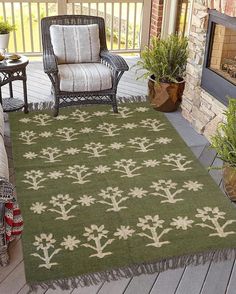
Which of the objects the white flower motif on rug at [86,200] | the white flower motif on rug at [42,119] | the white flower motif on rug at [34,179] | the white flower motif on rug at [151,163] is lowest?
the white flower motif on rug at [86,200]

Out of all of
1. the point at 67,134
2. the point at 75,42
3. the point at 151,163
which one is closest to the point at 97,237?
the point at 151,163

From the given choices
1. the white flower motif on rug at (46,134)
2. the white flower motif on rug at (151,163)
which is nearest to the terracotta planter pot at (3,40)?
the white flower motif on rug at (46,134)

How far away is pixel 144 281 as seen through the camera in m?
2.15

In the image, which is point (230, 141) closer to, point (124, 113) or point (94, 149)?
point (94, 149)

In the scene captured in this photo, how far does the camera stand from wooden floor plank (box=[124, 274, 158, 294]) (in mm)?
2092

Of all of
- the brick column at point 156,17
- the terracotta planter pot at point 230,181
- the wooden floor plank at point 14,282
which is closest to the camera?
the wooden floor plank at point 14,282

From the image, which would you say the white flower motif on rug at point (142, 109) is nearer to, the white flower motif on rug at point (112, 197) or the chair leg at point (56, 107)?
the chair leg at point (56, 107)

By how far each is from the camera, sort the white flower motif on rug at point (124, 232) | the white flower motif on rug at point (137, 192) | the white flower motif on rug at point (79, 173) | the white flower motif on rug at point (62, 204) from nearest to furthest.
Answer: the white flower motif on rug at point (124, 232), the white flower motif on rug at point (62, 204), the white flower motif on rug at point (137, 192), the white flower motif on rug at point (79, 173)

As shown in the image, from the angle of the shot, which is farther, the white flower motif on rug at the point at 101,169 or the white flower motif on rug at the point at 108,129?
the white flower motif on rug at the point at 108,129

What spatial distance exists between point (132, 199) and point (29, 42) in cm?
397

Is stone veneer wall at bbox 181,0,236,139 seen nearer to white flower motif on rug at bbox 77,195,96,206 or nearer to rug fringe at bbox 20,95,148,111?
rug fringe at bbox 20,95,148,111

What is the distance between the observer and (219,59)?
355 centimetres

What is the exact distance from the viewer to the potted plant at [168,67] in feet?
13.0

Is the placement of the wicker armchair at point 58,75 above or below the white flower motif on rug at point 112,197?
above
